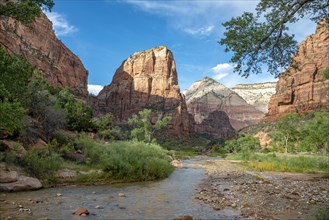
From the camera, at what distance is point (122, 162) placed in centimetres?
2091

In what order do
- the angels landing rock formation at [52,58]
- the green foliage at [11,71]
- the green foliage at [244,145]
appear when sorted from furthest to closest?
the angels landing rock formation at [52,58] < the green foliage at [244,145] < the green foliage at [11,71]

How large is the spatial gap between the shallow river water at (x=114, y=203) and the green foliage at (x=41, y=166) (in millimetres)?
1454

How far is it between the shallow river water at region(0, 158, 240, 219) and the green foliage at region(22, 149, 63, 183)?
4.77 ft

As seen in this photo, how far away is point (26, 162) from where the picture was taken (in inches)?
687

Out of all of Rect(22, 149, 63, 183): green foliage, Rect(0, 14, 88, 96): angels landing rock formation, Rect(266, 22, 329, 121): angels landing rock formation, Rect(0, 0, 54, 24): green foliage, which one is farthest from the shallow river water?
Rect(266, 22, 329, 121): angels landing rock formation

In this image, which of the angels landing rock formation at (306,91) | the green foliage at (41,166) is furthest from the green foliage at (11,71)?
the angels landing rock formation at (306,91)

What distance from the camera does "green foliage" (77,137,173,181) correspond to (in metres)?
20.9

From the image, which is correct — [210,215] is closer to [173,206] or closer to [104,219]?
[173,206]

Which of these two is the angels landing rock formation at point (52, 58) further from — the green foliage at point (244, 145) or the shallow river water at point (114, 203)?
the shallow river water at point (114, 203)

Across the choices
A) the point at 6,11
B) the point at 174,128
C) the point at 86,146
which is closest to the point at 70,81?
the point at 174,128

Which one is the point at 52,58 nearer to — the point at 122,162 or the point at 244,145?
the point at 244,145

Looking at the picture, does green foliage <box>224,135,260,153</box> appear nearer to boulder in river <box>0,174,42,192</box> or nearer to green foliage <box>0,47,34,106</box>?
boulder in river <box>0,174,42,192</box>

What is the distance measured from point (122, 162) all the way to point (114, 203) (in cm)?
794

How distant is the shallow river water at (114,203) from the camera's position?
10555mm
